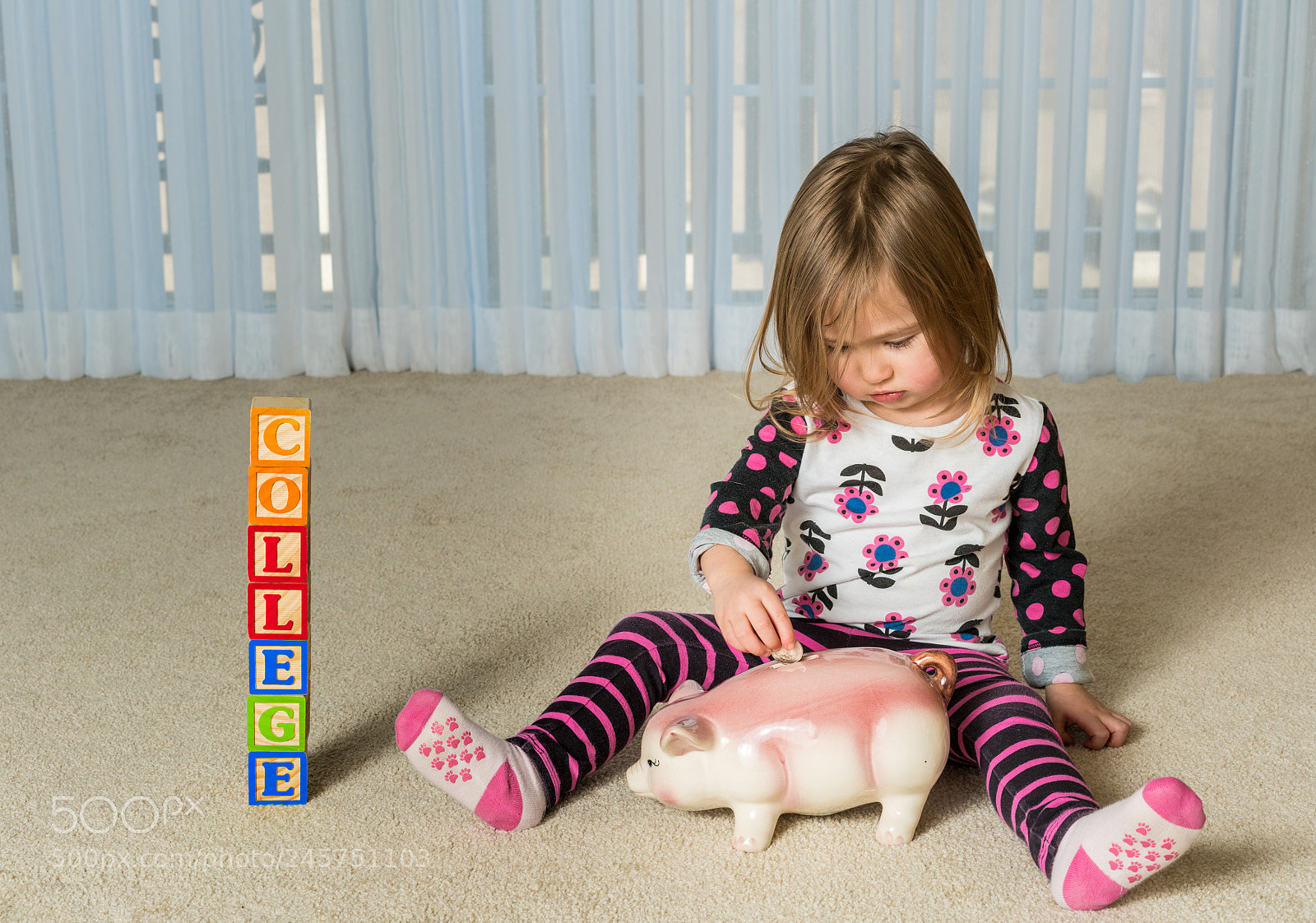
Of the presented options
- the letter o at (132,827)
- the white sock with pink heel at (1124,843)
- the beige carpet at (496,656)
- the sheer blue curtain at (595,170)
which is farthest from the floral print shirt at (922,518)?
the sheer blue curtain at (595,170)

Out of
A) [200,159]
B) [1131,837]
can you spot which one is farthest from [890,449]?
[200,159]

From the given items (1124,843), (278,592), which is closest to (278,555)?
(278,592)

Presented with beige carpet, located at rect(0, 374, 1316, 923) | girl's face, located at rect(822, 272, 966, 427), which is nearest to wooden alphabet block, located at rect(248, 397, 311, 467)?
beige carpet, located at rect(0, 374, 1316, 923)

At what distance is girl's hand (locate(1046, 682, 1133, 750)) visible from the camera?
0.84 metres

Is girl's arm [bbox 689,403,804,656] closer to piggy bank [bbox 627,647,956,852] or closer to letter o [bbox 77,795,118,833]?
piggy bank [bbox 627,647,956,852]

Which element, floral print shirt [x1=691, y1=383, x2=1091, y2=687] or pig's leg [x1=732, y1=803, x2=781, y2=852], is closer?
pig's leg [x1=732, y1=803, x2=781, y2=852]

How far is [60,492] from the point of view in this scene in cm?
143

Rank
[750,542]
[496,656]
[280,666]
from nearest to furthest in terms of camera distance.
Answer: [280,666], [750,542], [496,656]

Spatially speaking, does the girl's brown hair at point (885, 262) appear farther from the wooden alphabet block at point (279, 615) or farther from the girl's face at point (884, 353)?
the wooden alphabet block at point (279, 615)

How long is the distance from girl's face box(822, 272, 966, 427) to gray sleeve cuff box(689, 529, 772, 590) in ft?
0.43

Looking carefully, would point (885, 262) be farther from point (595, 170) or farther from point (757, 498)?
point (595, 170)

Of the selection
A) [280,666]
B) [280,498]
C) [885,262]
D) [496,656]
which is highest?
[885,262]

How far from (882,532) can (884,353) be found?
15cm

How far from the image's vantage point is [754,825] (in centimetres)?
71
